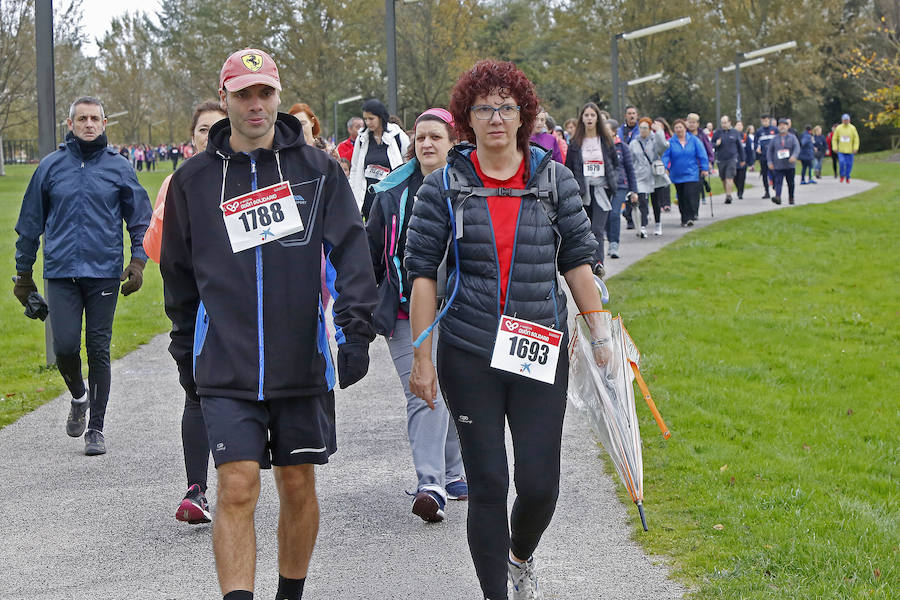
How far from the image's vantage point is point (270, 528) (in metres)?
5.78

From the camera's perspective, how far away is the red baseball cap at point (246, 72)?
4.07 metres

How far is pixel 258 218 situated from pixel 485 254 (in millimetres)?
774

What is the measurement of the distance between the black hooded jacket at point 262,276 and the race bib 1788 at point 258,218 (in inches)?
1.2

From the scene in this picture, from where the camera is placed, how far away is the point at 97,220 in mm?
7258

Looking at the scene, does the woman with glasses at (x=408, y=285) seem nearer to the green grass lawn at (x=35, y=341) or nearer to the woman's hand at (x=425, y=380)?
the woman's hand at (x=425, y=380)

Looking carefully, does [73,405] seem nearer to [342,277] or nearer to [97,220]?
[97,220]

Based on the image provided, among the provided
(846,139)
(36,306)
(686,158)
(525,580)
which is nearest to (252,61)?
(525,580)

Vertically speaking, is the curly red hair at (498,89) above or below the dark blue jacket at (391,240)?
above

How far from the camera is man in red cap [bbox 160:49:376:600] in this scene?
13.0 ft

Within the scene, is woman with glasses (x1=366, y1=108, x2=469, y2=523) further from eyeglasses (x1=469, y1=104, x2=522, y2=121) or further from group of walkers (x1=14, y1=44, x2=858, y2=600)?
eyeglasses (x1=469, y1=104, x2=522, y2=121)

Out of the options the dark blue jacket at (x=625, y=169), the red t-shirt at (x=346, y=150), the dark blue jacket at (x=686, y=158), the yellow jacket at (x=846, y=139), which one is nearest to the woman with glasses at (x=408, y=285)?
the red t-shirt at (x=346, y=150)

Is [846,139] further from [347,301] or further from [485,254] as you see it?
[347,301]

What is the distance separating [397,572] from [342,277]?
59.0 inches

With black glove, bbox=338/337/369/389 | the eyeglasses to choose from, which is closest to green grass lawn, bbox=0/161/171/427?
black glove, bbox=338/337/369/389
